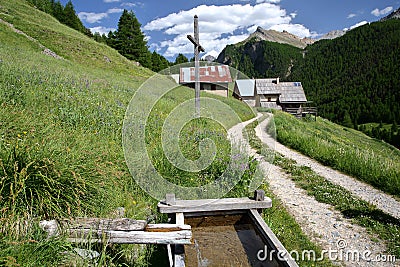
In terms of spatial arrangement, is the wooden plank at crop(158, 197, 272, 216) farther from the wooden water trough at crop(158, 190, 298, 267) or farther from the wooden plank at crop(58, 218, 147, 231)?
the wooden plank at crop(58, 218, 147, 231)

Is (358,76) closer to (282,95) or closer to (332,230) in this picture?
(282,95)

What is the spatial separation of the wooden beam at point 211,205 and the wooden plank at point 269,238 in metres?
0.13

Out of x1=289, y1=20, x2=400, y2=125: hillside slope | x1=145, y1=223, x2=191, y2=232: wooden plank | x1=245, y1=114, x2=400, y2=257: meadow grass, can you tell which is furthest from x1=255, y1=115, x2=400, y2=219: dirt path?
x1=289, y1=20, x2=400, y2=125: hillside slope

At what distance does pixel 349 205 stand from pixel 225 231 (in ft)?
10.6

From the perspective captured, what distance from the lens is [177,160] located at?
606 cm

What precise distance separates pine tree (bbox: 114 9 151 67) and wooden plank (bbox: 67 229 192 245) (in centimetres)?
5251

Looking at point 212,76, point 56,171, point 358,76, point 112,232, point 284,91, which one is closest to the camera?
point 112,232

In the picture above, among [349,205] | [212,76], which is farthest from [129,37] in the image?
[349,205]

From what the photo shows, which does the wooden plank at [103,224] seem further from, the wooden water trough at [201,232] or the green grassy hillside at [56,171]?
the green grassy hillside at [56,171]

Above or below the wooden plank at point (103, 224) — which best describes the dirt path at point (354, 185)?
below

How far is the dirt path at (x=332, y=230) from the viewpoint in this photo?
4559 millimetres

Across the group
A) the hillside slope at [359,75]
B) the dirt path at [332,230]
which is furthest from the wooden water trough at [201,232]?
the hillside slope at [359,75]

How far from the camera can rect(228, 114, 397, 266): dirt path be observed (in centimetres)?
456

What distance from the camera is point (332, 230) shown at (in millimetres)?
5352
